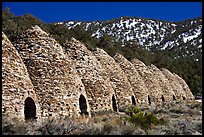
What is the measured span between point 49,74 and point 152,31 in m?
107

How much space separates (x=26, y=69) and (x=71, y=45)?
4838 millimetres

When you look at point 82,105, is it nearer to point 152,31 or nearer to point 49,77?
point 49,77

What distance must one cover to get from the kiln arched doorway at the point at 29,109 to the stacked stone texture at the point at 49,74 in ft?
1.65

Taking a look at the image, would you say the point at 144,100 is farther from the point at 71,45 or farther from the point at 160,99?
the point at 71,45

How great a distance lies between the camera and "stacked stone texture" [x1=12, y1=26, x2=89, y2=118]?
13242 millimetres

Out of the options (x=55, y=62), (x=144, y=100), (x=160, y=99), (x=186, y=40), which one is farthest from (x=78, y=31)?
(x=186, y=40)

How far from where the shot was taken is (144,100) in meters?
24.8

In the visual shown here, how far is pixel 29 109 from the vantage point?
12.5 meters

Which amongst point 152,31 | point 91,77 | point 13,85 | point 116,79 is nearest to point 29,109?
point 13,85

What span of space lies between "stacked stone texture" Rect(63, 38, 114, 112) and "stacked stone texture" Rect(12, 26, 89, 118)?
215 cm

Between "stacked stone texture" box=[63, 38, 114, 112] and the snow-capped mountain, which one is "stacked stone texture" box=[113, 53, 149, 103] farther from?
the snow-capped mountain

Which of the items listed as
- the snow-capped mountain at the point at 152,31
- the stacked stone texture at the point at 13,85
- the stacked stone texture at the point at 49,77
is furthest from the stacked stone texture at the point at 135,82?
the snow-capped mountain at the point at 152,31

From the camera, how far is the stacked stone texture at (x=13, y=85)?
11.2 m

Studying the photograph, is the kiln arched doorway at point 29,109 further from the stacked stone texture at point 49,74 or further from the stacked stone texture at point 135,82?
the stacked stone texture at point 135,82
